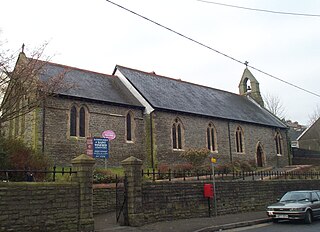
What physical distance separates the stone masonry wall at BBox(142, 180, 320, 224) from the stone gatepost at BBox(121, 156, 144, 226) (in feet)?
1.10

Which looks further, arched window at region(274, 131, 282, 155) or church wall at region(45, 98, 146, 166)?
arched window at region(274, 131, 282, 155)

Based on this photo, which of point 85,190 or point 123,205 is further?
point 123,205

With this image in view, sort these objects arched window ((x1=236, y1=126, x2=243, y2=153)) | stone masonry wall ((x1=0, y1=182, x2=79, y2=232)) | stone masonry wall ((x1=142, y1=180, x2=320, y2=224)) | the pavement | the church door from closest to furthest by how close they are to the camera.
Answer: stone masonry wall ((x1=0, y1=182, x2=79, y2=232)) < the pavement < stone masonry wall ((x1=142, y1=180, x2=320, y2=224)) < arched window ((x1=236, y1=126, x2=243, y2=153)) < the church door

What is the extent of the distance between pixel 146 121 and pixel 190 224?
1462 centimetres

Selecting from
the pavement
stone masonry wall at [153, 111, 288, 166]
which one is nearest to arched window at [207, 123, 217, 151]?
stone masonry wall at [153, 111, 288, 166]

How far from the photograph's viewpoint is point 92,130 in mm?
23688

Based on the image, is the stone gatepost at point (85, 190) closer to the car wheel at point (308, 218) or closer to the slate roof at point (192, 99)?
the car wheel at point (308, 218)

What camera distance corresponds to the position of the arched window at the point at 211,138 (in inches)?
1215

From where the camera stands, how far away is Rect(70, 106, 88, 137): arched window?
2303cm

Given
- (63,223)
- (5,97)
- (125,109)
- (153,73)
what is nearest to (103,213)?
(63,223)

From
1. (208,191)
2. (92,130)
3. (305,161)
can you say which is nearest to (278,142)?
(305,161)

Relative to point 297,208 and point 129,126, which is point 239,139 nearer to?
point 129,126

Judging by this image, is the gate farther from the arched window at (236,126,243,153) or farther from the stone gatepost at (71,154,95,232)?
the arched window at (236,126,243,153)

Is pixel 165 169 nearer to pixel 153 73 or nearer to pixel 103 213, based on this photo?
pixel 103 213
